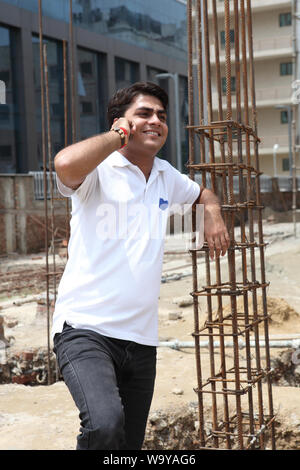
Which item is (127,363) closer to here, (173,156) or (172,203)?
(172,203)

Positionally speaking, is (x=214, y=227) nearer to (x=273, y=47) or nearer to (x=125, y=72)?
(x=125, y=72)

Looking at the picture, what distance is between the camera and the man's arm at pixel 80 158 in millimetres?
2527

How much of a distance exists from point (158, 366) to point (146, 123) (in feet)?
13.6

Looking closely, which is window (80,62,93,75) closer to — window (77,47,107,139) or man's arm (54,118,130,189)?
window (77,47,107,139)

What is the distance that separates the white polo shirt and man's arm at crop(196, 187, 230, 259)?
18.6 inches

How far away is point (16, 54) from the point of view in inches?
957

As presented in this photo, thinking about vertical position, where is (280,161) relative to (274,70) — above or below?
below

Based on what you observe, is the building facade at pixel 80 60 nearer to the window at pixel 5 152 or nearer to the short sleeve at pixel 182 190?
the window at pixel 5 152

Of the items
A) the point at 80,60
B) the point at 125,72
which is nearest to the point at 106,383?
the point at 80,60

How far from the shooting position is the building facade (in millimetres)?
24359

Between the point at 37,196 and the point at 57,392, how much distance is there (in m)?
14.3

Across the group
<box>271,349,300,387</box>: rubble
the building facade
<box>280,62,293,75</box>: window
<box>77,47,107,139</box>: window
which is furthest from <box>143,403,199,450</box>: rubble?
<box>280,62,293,75</box>: window

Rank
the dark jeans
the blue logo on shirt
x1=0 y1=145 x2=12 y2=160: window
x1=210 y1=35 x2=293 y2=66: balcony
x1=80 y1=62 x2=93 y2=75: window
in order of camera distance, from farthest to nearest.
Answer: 1. x1=210 y1=35 x2=293 y2=66: balcony
2. x1=80 y1=62 x2=93 y2=75: window
3. x1=0 y1=145 x2=12 y2=160: window
4. the blue logo on shirt
5. the dark jeans

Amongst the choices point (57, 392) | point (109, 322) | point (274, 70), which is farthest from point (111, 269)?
point (274, 70)
